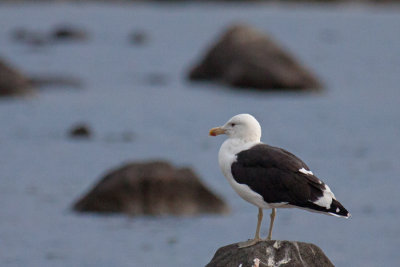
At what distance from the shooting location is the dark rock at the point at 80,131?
37531mm

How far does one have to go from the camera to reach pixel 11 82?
4394 centimetres

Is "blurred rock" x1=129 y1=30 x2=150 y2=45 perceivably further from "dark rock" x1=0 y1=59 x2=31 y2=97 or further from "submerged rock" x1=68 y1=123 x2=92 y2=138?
"submerged rock" x1=68 y1=123 x2=92 y2=138

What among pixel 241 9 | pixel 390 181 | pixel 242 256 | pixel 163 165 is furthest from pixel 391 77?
pixel 241 9

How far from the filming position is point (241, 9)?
334ft

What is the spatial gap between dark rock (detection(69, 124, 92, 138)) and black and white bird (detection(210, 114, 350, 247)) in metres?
23.8

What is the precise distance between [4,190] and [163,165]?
6.14 metres

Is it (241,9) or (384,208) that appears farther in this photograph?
(241,9)

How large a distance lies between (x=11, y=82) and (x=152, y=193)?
1986cm

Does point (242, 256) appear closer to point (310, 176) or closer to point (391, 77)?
point (310, 176)

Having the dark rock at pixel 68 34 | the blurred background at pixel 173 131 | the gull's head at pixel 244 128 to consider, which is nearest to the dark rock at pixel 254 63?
the blurred background at pixel 173 131

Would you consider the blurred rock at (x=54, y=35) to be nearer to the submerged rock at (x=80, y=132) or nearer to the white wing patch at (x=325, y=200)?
the submerged rock at (x=80, y=132)

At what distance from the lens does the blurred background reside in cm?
2528

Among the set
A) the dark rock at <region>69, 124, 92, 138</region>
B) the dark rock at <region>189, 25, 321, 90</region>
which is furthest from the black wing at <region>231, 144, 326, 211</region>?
the dark rock at <region>189, 25, 321, 90</region>

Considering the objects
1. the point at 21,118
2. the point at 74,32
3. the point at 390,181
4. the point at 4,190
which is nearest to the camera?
the point at 4,190
